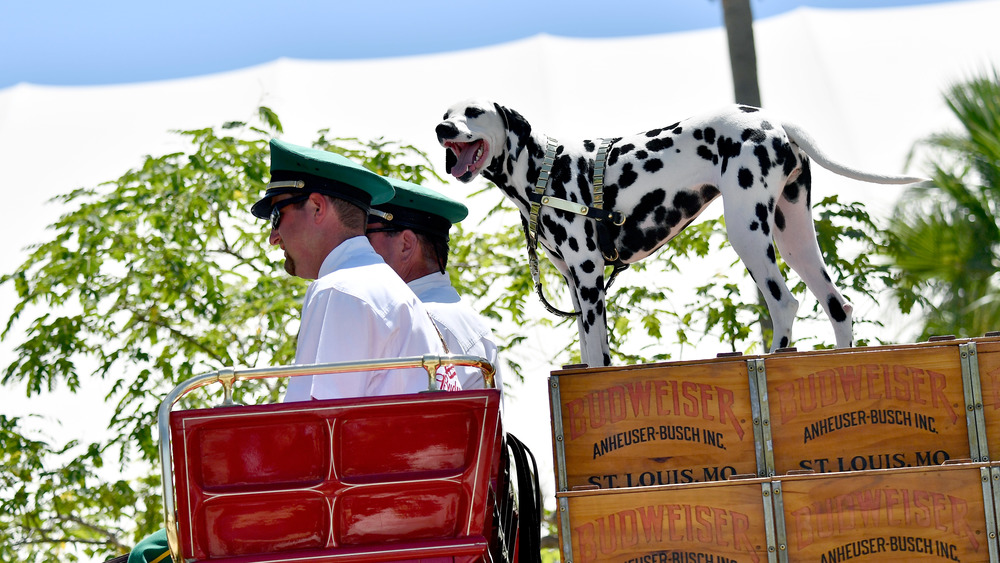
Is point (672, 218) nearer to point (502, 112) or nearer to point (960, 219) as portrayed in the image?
point (502, 112)

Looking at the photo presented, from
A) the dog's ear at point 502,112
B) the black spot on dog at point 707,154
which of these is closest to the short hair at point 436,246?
the dog's ear at point 502,112

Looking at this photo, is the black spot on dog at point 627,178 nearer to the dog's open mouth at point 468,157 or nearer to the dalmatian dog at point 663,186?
the dalmatian dog at point 663,186

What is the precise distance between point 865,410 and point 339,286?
1.59m

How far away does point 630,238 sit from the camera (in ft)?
11.7

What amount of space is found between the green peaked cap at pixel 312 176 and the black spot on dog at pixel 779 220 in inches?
53.9

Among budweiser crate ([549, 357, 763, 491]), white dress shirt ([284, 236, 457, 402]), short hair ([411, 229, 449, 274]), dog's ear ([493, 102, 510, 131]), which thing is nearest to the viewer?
white dress shirt ([284, 236, 457, 402])

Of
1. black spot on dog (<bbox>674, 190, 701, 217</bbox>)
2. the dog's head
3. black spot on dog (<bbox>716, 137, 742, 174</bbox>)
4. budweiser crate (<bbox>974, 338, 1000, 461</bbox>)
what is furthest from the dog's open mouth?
budweiser crate (<bbox>974, 338, 1000, 461</bbox>)

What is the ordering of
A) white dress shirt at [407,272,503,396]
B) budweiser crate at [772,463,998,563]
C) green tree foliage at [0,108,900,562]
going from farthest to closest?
green tree foliage at [0,108,900,562] → white dress shirt at [407,272,503,396] → budweiser crate at [772,463,998,563]

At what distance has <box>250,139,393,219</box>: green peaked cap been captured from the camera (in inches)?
131

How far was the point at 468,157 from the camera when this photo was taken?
3.60 m

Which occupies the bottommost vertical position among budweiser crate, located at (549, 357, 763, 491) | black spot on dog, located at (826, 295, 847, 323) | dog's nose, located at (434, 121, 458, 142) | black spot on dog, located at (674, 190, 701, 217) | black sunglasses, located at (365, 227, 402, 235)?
budweiser crate, located at (549, 357, 763, 491)

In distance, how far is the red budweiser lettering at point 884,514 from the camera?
3092 mm

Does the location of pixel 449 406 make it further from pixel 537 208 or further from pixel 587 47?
pixel 587 47

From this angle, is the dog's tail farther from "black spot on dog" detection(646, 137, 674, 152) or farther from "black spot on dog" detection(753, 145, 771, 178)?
"black spot on dog" detection(646, 137, 674, 152)
